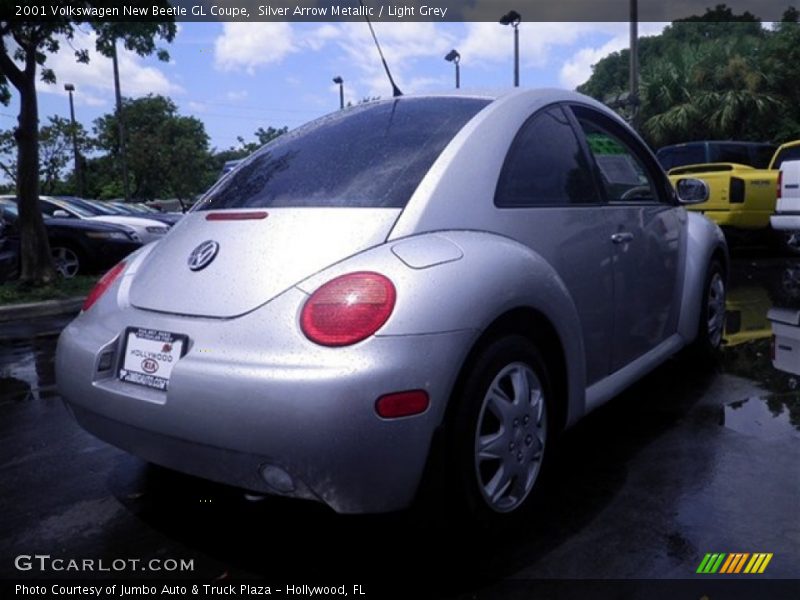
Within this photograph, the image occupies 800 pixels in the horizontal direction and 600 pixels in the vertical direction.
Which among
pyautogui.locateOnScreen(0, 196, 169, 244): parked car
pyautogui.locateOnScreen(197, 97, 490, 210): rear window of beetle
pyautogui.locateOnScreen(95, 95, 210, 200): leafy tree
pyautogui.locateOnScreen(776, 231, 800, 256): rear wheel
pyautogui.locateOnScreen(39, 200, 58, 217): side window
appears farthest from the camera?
pyautogui.locateOnScreen(95, 95, 210, 200): leafy tree

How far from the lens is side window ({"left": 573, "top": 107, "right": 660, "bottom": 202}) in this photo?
11.2 ft

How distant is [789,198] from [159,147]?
135 feet

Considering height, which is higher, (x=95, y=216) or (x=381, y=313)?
(x=95, y=216)

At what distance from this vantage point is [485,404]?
2.41m

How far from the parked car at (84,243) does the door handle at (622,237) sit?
8762 millimetres

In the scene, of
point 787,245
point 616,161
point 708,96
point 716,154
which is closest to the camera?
→ point 616,161

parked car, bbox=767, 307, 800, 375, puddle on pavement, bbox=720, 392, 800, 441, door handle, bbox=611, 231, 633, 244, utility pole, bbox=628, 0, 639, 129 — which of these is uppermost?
utility pole, bbox=628, 0, 639, 129

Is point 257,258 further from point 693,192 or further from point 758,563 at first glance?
point 693,192

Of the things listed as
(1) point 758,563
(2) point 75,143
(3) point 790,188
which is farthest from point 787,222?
(2) point 75,143

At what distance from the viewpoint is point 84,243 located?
10609 mm

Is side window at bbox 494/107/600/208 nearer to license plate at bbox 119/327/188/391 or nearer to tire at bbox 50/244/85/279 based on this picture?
license plate at bbox 119/327/188/391

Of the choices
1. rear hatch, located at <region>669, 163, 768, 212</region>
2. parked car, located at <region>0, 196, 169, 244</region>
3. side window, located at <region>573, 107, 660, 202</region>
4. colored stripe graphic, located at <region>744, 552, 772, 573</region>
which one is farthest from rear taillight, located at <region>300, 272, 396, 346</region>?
parked car, located at <region>0, 196, 169, 244</region>

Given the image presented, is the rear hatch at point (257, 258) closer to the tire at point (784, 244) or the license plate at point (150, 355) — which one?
the license plate at point (150, 355)

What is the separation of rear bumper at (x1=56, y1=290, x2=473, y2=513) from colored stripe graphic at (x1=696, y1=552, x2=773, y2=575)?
99cm
